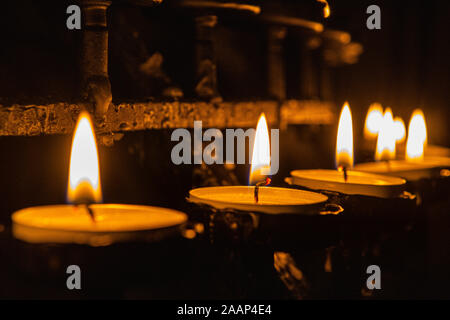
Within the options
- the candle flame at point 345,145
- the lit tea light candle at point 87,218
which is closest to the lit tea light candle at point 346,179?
the candle flame at point 345,145

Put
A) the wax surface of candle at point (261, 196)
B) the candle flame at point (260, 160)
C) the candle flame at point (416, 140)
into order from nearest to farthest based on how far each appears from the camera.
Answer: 1. the wax surface of candle at point (261, 196)
2. the candle flame at point (260, 160)
3. the candle flame at point (416, 140)

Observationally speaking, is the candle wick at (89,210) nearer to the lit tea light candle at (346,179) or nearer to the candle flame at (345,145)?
the lit tea light candle at (346,179)

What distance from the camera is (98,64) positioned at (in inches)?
73.4

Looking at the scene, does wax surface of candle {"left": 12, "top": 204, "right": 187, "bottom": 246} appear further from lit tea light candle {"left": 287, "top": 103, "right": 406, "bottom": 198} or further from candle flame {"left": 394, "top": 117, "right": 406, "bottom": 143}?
candle flame {"left": 394, "top": 117, "right": 406, "bottom": 143}

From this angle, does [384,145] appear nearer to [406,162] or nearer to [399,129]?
[406,162]

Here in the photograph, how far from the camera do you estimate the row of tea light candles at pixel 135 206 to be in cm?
110

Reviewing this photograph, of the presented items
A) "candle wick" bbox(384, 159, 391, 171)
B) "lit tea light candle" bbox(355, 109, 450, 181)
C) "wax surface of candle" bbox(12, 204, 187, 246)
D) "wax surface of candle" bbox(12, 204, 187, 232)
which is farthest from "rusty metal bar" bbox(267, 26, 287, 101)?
"wax surface of candle" bbox(12, 204, 187, 246)

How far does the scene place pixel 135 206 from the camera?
138cm

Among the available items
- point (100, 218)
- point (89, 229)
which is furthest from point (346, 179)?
point (89, 229)

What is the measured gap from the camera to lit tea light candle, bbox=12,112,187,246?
108 centimetres

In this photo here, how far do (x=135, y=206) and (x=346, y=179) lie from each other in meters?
0.73

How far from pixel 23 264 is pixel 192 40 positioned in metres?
1.64
